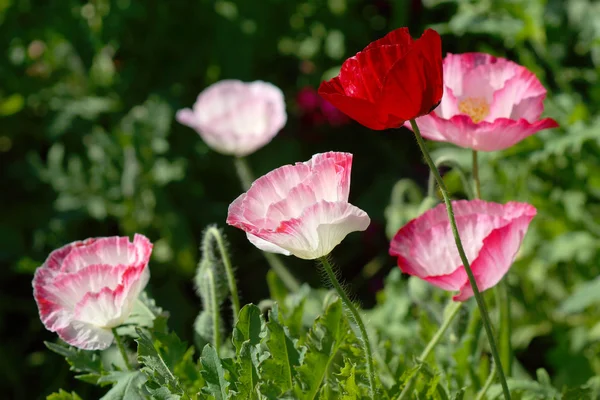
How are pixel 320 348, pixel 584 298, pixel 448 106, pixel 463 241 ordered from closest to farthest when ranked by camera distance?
pixel 320 348, pixel 463 241, pixel 448 106, pixel 584 298

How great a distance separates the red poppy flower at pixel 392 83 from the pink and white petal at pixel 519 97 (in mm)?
321

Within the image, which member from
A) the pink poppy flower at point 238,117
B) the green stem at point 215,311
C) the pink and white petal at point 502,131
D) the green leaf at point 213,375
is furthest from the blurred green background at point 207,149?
the green leaf at point 213,375

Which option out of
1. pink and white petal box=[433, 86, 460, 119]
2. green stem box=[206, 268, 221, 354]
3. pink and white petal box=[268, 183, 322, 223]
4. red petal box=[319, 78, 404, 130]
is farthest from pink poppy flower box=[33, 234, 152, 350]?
pink and white petal box=[433, 86, 460, 119]

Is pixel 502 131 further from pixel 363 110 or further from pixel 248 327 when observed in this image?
pixel 248 327

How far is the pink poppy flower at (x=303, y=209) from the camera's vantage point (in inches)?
35.3

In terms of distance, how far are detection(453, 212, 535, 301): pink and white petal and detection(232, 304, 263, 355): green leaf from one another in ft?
→ 0.88

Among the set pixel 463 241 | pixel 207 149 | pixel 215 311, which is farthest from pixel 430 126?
pixel 207 149

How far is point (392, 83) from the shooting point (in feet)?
2.96

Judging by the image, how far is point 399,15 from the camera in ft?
9.25

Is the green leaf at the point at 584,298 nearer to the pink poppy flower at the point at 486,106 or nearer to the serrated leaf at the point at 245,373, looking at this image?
the pink poppy flower at the point at 486,106

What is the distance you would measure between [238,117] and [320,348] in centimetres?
105

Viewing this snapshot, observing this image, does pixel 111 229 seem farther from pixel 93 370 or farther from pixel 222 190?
pixel 93 370

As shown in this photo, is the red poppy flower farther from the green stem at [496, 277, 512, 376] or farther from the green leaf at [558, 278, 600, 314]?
the green leaf at [558, 278, 600, 314]

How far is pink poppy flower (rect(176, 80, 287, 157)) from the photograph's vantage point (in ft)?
6.38
